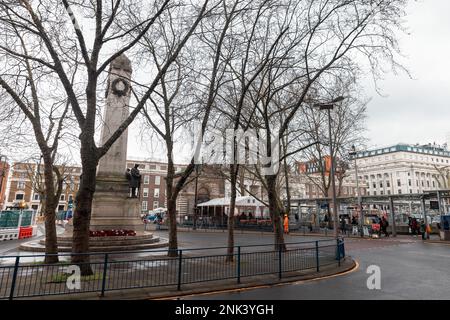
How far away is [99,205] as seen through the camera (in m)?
17.2

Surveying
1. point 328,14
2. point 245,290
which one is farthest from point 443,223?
point 245,290

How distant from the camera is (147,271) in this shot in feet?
26.9

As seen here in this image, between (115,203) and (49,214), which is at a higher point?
(115,203)

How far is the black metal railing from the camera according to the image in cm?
714

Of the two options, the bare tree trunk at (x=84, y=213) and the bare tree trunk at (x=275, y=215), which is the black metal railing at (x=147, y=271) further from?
the bare tree trunk at (x=275, y=215)

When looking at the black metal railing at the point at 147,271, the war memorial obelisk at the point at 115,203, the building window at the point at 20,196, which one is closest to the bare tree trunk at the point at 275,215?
the black metal railing at the point at 147,271

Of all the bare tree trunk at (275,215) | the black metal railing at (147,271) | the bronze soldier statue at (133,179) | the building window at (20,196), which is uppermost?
the building window at (20,196)

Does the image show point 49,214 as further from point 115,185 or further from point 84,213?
point 115,185

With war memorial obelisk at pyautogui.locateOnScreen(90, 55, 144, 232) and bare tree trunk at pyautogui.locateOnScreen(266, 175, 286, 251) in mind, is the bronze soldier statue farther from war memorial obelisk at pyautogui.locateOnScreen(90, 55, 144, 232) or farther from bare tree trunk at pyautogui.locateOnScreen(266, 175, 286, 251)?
bare tree trunk at pyautogui.locateOnScreen(266, 175, 286, 251)

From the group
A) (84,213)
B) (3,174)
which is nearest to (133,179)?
(84,213)

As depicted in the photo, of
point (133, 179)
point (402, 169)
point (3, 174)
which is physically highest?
point (402, 169)

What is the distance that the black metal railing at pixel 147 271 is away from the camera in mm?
7137

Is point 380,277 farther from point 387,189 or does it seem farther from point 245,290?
point 387,189
